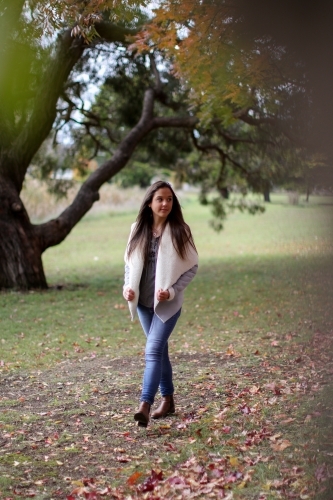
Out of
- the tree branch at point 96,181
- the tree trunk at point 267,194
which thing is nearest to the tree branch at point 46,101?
the tree branch at point 96,181

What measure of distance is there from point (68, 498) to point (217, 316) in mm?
7100

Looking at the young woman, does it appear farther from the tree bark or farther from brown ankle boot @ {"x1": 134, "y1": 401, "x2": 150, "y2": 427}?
the tree bark

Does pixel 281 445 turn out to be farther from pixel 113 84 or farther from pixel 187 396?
pixel 113 84

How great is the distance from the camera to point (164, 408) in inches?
210

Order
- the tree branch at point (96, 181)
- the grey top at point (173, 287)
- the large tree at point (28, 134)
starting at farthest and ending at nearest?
1. the tree branch at point (96, 181)
2. the large tree at point (28, 134)
3. the grey top at point (173, 287)

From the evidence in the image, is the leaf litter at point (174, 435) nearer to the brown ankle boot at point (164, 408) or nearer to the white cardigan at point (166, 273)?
the brown ankle boot at point (164, 408)

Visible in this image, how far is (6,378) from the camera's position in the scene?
7.05 metres

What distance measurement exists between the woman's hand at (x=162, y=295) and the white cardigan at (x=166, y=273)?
0.02m

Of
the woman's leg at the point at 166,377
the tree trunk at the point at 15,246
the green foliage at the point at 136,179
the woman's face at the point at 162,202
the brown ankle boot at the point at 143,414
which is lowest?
the brown ankle boot at the point at 143,414

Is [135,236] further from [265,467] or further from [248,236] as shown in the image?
[248,236]

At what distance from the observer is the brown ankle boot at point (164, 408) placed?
5.32m

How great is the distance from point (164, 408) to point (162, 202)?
5.01 feet

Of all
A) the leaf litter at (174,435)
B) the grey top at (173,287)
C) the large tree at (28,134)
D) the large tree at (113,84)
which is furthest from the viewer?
the large tree at (28,134)

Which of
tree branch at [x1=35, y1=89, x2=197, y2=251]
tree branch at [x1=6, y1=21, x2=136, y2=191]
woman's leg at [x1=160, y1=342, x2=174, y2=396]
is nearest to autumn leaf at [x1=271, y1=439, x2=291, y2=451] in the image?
woman's leg at [x1=160, y1=342, x2=174, y2=396]
